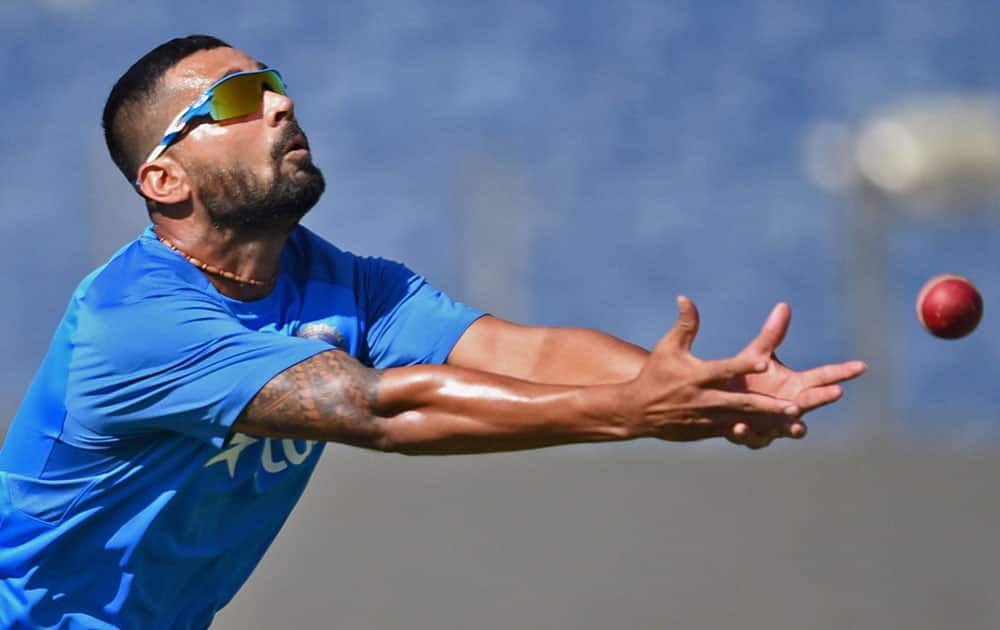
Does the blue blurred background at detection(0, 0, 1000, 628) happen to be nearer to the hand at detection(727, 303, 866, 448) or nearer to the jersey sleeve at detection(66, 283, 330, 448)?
the jersey sleeve at detection(66, 283, 330, 448)

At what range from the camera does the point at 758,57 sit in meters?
15.1

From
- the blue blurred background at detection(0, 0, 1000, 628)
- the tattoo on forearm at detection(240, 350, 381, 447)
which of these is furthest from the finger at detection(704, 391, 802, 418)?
the blue blurred background at detection(0, 0, 1000, 628)

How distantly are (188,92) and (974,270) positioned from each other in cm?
906

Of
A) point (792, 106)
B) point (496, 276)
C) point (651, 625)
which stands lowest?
point (651, 625)

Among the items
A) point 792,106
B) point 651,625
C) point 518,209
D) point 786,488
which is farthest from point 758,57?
point 651,625

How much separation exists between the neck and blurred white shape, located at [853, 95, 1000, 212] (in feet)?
22.8

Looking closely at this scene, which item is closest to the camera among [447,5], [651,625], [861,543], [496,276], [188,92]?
[188,92]

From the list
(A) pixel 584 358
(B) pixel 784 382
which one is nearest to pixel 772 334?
(B) pixel 784 382

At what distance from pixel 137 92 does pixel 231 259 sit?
0.61 meters

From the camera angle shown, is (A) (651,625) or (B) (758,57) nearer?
(A) (651,625)

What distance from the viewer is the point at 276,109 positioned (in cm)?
480

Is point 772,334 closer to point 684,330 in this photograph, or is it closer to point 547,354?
point 684,330

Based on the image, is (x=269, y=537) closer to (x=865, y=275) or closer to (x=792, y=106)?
(x=865, y=275)

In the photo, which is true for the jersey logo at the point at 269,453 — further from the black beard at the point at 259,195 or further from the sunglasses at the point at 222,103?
the sunglasses at the point at 222,103
